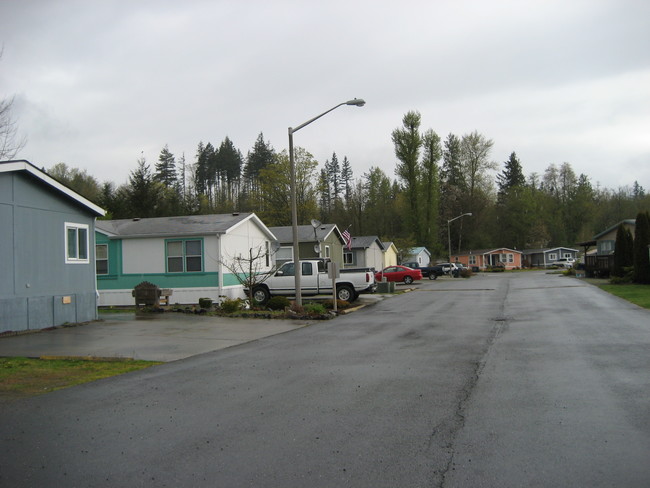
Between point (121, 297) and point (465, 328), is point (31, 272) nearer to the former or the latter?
point (121, 297)

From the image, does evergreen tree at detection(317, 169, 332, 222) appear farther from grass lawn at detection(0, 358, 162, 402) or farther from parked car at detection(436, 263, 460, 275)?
grass lawn at detection(0, 358, 162, 402)

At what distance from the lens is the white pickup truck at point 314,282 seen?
2508 centimetres

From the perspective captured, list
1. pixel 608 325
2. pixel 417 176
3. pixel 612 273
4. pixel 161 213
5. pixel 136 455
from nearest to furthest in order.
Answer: pixel 136 455 → pixel 608 325 → pixel 612 273 → pixel 161 213 → pixel 417 176

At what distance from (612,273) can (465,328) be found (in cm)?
3007

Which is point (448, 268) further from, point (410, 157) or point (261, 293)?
point (261, 293)

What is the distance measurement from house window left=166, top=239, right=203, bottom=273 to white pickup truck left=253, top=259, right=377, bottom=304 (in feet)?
9.29

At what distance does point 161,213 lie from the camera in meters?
47.2

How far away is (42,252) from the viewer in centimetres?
1566

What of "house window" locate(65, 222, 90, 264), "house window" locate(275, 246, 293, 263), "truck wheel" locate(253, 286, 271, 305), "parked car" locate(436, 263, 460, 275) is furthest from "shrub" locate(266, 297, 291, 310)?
"parked car" locate(436, 263, 460, 275)

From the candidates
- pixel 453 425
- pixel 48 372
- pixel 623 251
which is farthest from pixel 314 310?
pixel 623 251

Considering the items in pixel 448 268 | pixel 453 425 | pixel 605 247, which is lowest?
pixel 453 425

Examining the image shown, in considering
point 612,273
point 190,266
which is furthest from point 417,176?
point 190,266

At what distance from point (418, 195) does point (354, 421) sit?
67.0 m

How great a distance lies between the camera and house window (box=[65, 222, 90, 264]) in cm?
1689
